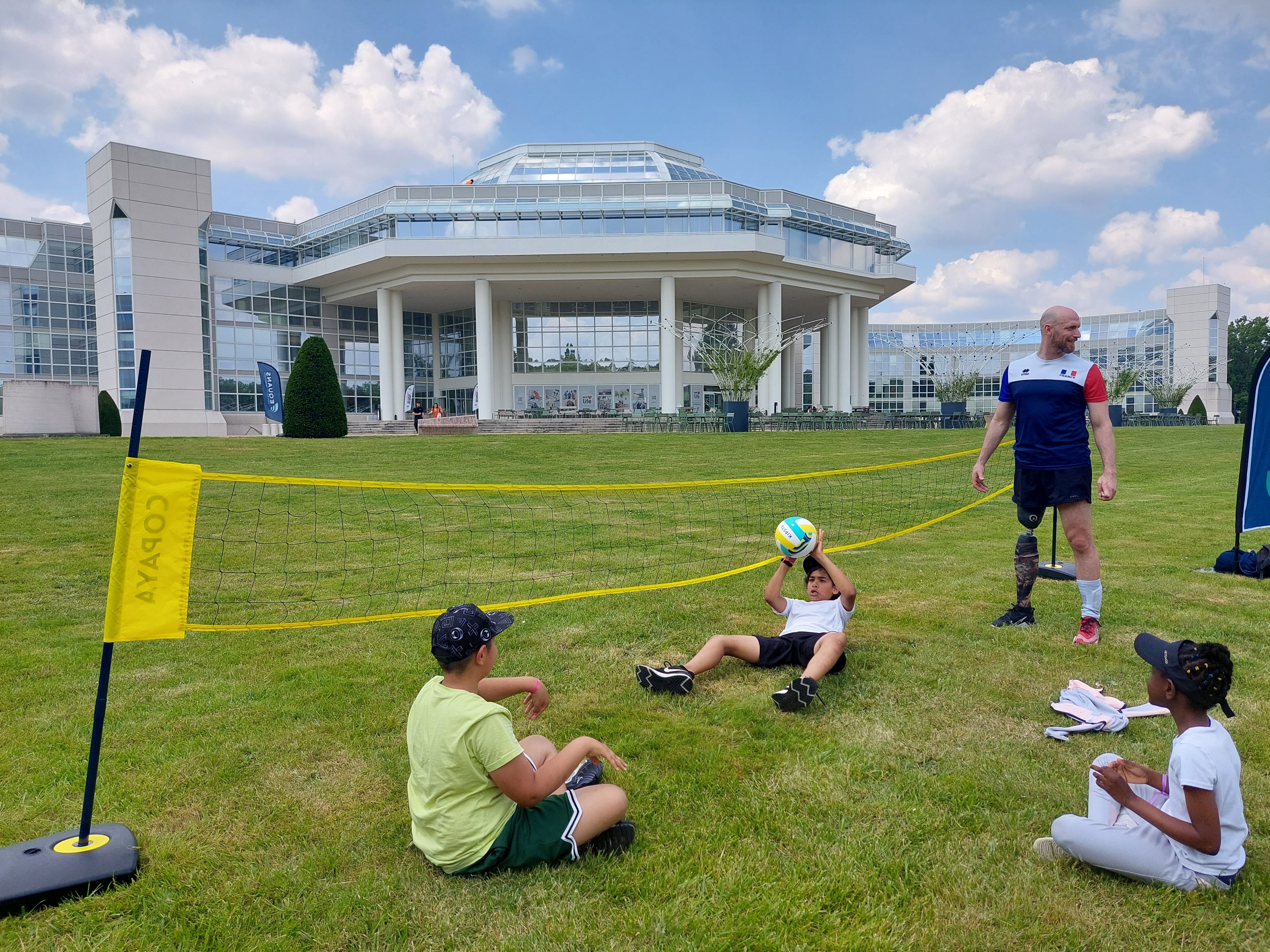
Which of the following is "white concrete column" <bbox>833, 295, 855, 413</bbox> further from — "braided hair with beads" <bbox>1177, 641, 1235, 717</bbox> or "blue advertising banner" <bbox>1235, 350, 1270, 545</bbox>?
"braided hair with beads" <bbox>1177, 641, 1235, 717</bbox>

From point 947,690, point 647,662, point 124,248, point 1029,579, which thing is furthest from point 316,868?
point 124,248

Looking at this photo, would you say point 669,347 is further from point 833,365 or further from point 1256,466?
point 1256,466

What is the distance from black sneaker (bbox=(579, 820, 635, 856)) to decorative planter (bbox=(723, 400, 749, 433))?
100 feet

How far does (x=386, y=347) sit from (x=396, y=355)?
2.50ft

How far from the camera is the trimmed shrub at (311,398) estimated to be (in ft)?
95.0

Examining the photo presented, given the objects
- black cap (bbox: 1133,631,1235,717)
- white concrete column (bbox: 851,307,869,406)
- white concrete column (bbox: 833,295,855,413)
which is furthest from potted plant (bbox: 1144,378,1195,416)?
black cap (bbox: 1133,631,1235,717)

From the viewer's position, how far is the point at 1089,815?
9.65ft

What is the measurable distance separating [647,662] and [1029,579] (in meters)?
3.09

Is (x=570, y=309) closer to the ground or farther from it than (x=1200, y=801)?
farther from it

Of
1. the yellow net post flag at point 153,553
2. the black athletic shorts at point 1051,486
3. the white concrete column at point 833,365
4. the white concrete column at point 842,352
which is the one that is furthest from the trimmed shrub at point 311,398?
the white concrete column at point 842,352

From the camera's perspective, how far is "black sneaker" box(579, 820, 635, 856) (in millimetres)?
3041

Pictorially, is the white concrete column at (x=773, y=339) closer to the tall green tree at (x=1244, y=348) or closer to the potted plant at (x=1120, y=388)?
the potted plant at (x=1120, y=388)

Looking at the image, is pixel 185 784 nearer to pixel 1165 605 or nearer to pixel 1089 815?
pixel 1089 815

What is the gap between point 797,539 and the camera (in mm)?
5062
